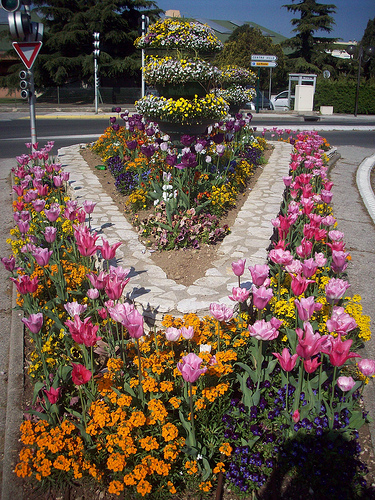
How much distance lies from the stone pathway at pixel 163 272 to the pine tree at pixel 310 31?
3641 centimetres

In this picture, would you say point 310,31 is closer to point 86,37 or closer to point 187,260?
point 86,37

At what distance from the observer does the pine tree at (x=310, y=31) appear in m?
39.0

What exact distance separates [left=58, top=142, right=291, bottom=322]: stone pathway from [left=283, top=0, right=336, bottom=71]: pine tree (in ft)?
119

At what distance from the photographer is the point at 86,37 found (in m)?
29.3

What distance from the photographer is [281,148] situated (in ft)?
38.2

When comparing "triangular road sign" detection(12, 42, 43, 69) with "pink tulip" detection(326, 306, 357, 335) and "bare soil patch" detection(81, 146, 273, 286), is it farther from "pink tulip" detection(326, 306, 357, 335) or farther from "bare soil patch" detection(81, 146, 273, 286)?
"pink tulip" detection(326, 306, 357, 335)

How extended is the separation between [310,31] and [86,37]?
70.9ft

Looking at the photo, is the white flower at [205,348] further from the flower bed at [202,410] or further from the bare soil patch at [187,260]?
the bare soil patch at [187,260]

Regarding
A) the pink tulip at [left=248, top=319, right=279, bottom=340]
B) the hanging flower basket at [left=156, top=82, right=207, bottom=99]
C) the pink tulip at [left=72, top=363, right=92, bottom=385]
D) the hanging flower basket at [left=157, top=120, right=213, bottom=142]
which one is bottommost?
the pink tulip at [left=72, top=363, right=92, bottom=385]

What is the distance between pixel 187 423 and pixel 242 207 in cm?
428

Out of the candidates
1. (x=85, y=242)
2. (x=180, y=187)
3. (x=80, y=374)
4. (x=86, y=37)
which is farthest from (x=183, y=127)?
(x=86, y=37)

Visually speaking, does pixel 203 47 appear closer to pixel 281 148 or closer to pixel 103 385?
pixel 103 385

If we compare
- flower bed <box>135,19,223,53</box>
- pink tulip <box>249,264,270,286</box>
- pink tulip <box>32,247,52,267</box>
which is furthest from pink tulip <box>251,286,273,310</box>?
flower bed <box>135,19,223,53</box>

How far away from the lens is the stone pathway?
360 cm
